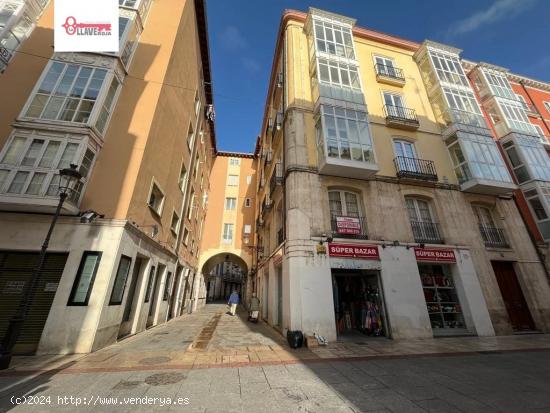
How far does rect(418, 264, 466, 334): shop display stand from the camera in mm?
10883

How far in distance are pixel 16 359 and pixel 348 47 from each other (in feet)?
66.7

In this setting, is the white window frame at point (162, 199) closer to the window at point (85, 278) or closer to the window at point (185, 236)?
the window at point (85, 278)

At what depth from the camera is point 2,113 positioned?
882cm

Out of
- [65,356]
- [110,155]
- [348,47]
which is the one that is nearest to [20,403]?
[65,356]

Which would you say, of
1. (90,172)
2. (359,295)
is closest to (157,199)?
(90,172)

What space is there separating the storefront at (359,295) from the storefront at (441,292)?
2494 mm

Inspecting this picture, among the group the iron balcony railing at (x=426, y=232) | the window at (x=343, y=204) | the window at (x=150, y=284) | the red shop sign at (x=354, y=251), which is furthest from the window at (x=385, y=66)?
the window at (x=150, y=284)

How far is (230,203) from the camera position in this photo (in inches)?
1027

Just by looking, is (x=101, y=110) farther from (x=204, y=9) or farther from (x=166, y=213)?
(x=204, y=9)

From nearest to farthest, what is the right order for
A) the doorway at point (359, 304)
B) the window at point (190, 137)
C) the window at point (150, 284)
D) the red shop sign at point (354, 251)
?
the red shop sign at point (354, 251), the doorway at point (359, 304), the window at point (150, 284), the window at point (190, 137)

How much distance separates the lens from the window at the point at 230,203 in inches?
1014

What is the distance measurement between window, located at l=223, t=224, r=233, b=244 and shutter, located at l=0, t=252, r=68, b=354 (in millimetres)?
16444

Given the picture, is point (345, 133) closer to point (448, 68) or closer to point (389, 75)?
point (389, 75)

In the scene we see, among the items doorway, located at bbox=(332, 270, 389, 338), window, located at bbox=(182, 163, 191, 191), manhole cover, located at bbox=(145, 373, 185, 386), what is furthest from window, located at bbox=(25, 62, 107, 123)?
doorway, located at bbox=(332, 270, 389, 338)
